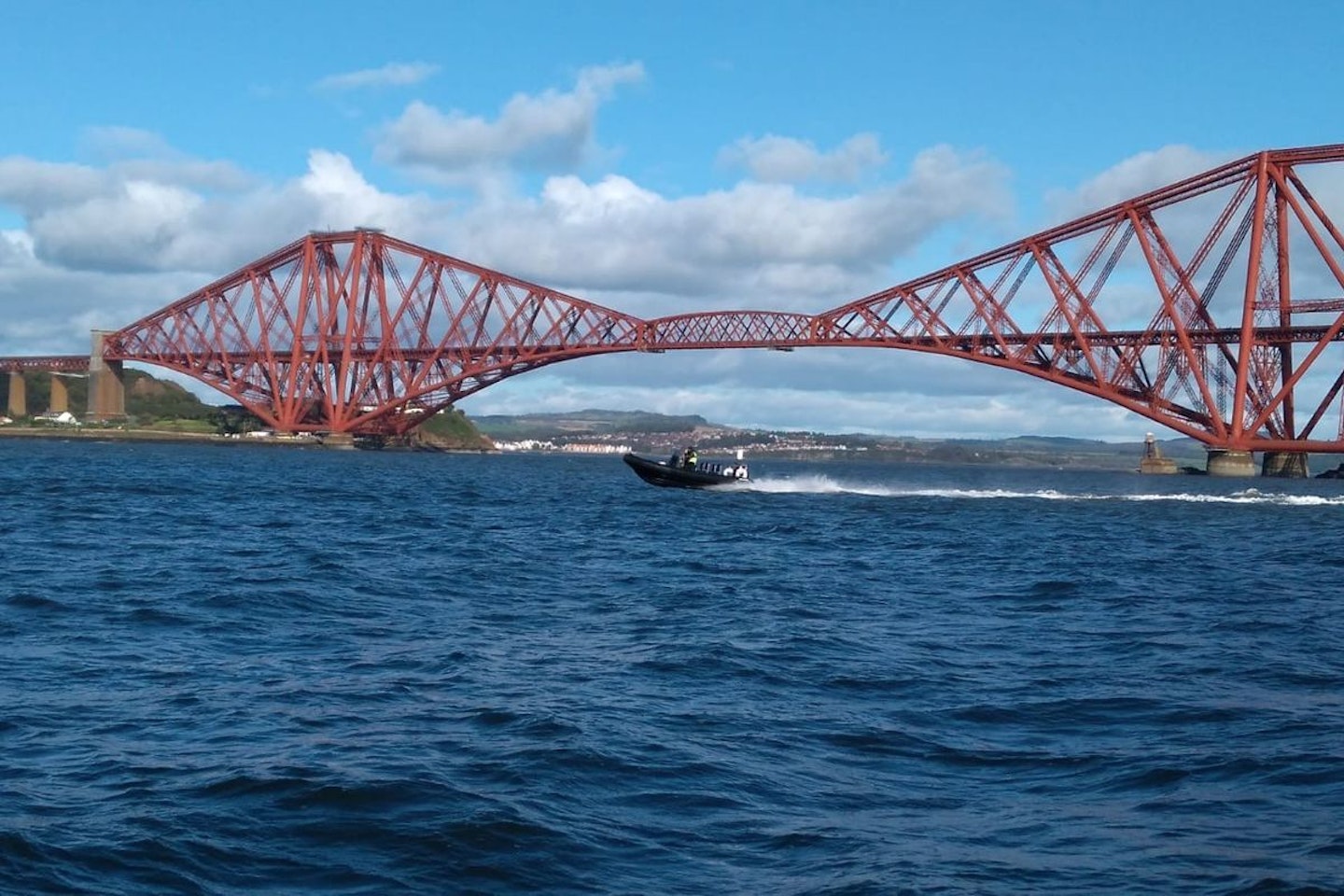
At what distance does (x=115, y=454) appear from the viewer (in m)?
101

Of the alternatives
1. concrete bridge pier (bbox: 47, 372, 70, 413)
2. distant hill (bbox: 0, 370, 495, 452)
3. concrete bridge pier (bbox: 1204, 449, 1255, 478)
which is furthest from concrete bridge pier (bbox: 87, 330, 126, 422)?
concrete bridge pier (bbox: 1204, 449, 1255, 478)

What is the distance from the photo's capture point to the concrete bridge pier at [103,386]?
490ft

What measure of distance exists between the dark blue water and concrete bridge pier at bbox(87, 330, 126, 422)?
413ft

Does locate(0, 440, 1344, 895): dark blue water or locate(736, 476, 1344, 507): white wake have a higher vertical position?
locate(736, 476, 1344, 507): white wake

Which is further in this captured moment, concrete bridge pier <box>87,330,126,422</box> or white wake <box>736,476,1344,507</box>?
concrete bridge pier <box>87,330,126,422</box>

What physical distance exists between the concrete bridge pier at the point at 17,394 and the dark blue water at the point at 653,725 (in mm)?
146783

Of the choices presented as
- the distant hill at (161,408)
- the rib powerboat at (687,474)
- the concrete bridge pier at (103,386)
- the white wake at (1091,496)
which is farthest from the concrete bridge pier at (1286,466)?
the concrete bridge pier at (103,386)

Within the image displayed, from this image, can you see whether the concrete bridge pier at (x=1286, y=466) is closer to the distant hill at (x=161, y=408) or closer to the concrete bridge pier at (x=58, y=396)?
the distant hill at (x=161, y=408)

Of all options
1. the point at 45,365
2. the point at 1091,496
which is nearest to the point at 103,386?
the point at 45,365

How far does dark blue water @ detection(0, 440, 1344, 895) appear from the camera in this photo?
32.7 feet

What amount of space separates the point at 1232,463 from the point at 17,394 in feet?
430

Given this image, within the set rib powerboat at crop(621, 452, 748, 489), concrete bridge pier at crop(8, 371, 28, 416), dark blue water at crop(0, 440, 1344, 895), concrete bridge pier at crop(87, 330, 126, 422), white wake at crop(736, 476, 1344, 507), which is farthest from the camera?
concrete bridge pier at crop(8, 371, 28, 416)

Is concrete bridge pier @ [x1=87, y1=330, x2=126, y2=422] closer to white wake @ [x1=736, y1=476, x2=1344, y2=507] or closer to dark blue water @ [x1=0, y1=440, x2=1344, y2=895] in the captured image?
white wake @ [x1=736, y1=476, x2=1344, y2=507]

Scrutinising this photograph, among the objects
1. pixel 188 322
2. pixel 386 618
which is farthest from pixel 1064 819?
pixel 188 322
